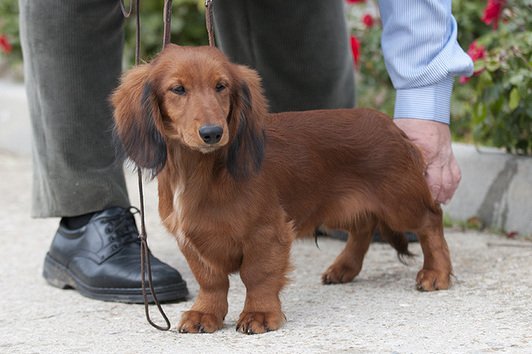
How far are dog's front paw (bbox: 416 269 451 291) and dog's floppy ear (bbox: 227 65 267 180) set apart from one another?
2.75 ft

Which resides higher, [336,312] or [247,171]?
[247,171]

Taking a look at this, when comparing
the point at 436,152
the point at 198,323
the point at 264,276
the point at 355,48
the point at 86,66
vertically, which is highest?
the point at 86,66

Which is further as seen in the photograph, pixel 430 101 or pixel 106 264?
pixel 106 264

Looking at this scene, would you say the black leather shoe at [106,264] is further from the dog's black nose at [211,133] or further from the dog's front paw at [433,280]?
the dog's black nose at [211,133]

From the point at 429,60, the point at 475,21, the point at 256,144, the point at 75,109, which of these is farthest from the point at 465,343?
the point at 475,21

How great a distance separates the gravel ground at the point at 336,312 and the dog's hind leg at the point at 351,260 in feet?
0.17

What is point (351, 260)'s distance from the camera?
11.8 ft

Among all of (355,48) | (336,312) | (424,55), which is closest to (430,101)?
(424,55)

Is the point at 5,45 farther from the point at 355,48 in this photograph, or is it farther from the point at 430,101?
the point at 430,101

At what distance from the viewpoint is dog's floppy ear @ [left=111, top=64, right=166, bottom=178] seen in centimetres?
279

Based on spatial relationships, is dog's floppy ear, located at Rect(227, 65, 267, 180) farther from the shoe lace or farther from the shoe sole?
the shoe lace

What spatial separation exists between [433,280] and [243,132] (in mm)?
950

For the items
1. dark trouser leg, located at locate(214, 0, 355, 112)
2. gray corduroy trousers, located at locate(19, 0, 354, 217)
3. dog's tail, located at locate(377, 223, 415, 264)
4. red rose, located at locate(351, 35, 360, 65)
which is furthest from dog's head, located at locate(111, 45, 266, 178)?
red rose, located at locate(351, 35, 360, 65)

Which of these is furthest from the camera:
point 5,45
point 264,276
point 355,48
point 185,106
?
point 5,45
